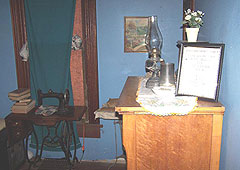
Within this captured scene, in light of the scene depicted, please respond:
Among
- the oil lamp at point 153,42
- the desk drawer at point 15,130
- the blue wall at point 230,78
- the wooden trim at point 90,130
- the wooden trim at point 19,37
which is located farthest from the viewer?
the wooden trim at point 90,130

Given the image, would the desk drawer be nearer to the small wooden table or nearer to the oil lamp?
the small wooden table

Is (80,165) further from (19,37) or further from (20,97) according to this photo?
(19,37)

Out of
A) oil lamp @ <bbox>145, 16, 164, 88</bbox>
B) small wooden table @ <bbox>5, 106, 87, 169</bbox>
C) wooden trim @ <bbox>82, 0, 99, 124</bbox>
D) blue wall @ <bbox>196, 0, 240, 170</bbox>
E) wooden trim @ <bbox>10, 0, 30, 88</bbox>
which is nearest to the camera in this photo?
blue wall @ <bbox>196, 0, 240, 170</bbox>

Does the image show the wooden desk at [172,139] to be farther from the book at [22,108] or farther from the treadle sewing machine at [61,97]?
the book at [22,108]

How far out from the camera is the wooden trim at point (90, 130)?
3973mm

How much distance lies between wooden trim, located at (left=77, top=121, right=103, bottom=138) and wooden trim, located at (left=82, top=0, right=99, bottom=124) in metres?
0.08

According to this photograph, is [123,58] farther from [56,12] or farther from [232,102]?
[232,102]

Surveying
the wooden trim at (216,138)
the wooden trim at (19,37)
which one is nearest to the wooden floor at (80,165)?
the wooden trim at (19,37)

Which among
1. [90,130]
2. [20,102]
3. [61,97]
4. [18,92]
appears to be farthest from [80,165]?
[18,92]

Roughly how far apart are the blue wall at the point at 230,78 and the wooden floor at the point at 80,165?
2.30 meters

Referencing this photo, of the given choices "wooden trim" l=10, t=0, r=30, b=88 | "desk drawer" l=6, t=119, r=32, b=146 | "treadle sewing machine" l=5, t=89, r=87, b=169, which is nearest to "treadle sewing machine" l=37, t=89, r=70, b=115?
"treadle sewing machine" l=5, t=89, r=87, b=169

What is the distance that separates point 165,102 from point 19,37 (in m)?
2.85

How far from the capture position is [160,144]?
1.71 meters

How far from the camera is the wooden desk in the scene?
1654mm
